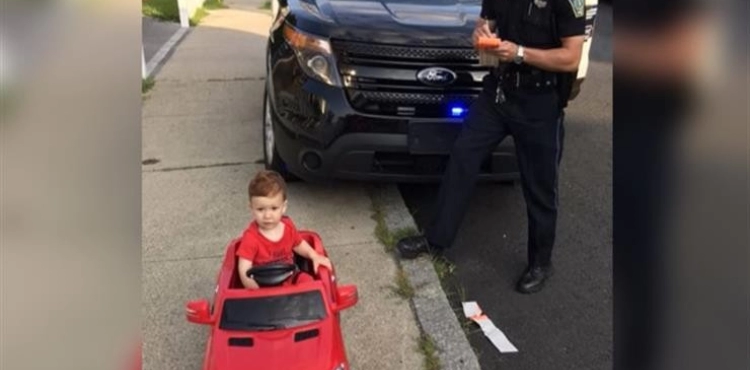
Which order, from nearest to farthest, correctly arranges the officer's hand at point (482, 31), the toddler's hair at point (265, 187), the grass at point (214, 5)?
1. the toddler's hair at point (265, 187)
2. the officer's hand at point (482, 31)
3. the grass at point (214, 5)

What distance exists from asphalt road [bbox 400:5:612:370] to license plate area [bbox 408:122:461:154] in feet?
1.96

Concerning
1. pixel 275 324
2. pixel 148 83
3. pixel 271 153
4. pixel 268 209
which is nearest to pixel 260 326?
pixel 275 324

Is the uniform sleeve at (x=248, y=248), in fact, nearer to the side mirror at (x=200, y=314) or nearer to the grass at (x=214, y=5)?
the side mirror at (x=200, y=314)

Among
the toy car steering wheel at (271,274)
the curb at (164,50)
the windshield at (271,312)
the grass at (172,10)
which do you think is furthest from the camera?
the grass at (172,10)

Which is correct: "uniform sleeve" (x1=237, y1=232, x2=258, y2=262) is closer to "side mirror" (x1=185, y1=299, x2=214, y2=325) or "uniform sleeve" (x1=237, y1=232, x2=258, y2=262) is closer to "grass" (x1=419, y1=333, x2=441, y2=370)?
"side mirror" (x1=185, y1=299, x2=214, y2=325)

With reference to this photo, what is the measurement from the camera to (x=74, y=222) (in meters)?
0.70

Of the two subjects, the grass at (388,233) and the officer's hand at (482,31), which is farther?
the grass at (388,233)

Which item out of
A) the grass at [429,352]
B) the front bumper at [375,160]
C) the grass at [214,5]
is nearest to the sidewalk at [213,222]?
the grass at [429,352]

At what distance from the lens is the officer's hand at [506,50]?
11.4ft

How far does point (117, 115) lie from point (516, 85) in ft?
10.0

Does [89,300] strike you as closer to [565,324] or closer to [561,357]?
[561,357]

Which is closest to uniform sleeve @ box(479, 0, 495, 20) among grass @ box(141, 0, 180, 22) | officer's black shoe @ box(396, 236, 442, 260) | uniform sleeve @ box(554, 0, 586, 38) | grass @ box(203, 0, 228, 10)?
uniform sleeve @ box(554, 0, 586, 38)

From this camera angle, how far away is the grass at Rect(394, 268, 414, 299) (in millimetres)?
3886

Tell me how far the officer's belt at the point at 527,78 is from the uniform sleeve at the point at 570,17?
20 cm
